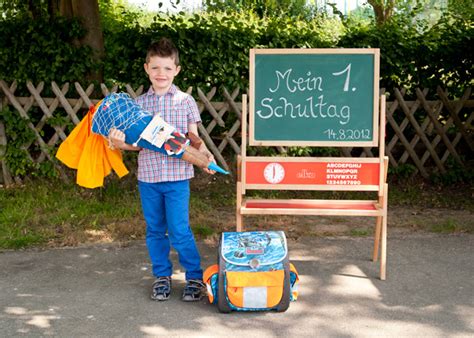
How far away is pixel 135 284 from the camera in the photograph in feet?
15.3

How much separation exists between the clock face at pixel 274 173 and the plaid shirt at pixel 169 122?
0.73 meters

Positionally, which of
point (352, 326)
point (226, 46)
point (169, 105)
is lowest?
point (352, 326)

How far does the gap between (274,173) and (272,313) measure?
114cm

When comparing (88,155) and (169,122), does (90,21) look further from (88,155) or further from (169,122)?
(169,122)

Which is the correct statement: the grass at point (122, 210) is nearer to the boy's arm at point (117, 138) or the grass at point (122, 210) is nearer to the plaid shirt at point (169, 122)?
Answer: the plaid shirt at point (169, 122)

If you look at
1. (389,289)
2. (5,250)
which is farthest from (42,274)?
(389,289)

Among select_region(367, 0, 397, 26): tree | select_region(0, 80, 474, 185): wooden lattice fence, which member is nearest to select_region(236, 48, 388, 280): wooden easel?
select_region(0, 80, 474, 185): wooden lattice fence

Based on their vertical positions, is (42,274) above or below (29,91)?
below

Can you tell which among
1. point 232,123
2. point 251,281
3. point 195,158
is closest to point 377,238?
point 251,281

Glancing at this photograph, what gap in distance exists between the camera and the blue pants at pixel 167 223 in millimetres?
4246

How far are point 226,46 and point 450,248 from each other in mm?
3837

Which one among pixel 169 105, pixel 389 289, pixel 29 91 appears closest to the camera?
pixel 169 105

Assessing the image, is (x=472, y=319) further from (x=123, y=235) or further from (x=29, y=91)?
(x=29, y=91)

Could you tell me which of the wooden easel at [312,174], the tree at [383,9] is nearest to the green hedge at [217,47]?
the tree at [383,9]
